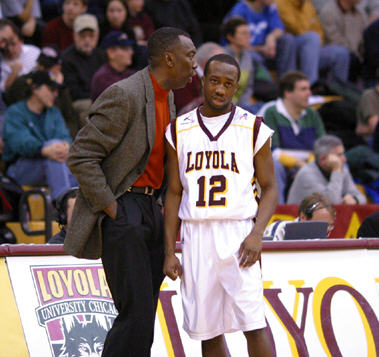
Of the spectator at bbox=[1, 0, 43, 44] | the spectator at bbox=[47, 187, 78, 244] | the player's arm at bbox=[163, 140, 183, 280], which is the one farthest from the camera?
the spectator at bbox=[1, 0, 43, 44]

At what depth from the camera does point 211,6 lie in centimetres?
1425

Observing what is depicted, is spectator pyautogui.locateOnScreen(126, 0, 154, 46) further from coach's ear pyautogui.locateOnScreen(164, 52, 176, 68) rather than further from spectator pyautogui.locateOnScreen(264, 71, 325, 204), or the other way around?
coach's ear pyautogui.locateOnScreen(164, 52, 176, 68)

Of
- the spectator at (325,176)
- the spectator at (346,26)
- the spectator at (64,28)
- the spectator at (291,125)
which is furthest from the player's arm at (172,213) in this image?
the spectator at (346,26)

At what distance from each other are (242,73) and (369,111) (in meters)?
2.03

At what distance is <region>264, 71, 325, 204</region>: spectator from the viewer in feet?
31.7

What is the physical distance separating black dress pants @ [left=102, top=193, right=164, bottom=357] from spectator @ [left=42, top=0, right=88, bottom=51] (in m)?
7.24

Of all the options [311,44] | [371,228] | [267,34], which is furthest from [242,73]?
[371,228]

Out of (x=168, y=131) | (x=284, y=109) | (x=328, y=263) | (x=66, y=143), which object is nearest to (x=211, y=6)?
(x=284, y=109)

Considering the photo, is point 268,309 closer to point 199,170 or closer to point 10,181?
point 199,170

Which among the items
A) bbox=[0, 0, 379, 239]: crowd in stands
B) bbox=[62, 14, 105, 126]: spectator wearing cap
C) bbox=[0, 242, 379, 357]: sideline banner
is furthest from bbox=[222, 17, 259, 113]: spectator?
bbox=[0, 242, 379, 357]: sideline banner

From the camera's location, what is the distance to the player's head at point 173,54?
13.9ft

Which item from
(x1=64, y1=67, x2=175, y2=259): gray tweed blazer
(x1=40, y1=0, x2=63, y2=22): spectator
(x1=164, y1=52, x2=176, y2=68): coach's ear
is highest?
(x1=40, y1=0, x2=63, y2=22): spectator

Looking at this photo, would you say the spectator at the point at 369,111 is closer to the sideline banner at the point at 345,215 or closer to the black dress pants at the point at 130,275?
the sideline banner at the point at 345,215

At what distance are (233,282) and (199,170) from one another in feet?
1.98
